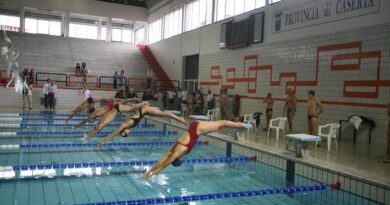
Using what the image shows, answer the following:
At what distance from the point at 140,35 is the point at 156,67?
6.30 meters

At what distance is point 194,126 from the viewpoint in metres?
4.62

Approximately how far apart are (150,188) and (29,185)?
154 centimetres

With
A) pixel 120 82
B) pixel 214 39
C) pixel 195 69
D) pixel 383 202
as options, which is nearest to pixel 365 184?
pixel 383 202

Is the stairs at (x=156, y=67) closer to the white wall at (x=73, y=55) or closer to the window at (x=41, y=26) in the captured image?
the white wall at (x=73, y=55)

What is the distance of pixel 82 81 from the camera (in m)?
18.3

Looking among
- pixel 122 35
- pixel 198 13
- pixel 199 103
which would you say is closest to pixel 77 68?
pixel 198 13

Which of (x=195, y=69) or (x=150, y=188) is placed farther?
(x=195, y=69)

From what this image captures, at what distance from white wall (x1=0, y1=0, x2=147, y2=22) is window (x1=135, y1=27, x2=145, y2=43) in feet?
6.38

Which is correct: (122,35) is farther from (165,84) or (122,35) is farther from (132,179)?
(132,179)

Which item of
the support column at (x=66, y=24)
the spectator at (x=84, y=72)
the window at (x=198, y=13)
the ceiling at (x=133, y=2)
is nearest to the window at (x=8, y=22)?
the support column at (x=66, y=24)

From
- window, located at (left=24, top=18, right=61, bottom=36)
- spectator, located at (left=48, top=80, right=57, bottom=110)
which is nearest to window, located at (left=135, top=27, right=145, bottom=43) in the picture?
window, located at (left=24, top=18, right=61, bottom=36)

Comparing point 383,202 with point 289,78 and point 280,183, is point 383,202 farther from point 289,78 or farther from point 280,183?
point 289,78

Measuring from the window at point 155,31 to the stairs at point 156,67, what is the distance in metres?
0.78

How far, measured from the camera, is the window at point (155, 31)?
71.6ft
